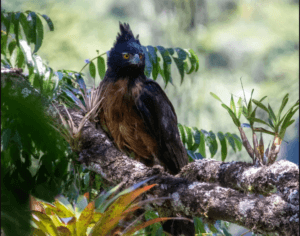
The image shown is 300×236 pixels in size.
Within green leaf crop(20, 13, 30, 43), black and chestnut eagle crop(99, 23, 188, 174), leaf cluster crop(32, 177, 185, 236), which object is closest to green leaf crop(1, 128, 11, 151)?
leaf cluster crop(32, 177, 185, 236)

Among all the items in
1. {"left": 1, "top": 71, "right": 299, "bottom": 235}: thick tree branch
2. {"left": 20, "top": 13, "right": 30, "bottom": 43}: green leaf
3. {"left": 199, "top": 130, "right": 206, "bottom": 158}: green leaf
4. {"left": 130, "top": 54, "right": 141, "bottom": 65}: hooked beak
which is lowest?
{"left": 1, "top": 71, "right": 299, "bottom": 235}: thick tree branch

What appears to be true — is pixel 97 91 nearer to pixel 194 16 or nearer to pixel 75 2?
pixel 75 2

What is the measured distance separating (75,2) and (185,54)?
726 millimetres

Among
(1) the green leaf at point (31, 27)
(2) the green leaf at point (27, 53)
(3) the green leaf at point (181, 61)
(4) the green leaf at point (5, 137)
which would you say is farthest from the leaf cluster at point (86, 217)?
(3) the green leaf at point (181, 61)

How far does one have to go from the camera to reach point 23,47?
90 cm

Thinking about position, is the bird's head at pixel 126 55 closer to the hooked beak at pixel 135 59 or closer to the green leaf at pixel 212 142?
the hooked beak at pixel 135 59

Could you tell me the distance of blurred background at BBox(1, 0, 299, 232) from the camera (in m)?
1.65

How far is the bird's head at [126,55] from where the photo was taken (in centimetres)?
131

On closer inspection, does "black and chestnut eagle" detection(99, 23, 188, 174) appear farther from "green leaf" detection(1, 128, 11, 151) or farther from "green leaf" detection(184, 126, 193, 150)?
"green leaf" detection(1, 128, 11, 151)

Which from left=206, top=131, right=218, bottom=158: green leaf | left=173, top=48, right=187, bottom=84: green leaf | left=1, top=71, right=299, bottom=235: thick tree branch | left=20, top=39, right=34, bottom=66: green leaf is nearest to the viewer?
left=1, top=71, right=299, bottom=235: thick tree branch

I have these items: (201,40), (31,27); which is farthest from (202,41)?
(31,27)

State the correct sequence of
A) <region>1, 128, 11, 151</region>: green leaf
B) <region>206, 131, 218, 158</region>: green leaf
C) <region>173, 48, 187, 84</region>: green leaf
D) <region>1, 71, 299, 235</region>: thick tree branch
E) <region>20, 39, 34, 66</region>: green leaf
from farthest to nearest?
<region>206, 131, 218, 158</region>: green leaf < <region>173, 48, 187, 84</region>: green leaf < <region>20, 39, 34, 66</region>: green leaf < <region>1, 71, 299, 235</region>: thick tree branch < <region>1, 128, 11, 151</region>: green leaf

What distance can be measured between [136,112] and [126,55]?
25cm

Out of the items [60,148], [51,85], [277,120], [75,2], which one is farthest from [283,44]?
[60,148]
